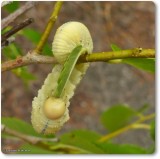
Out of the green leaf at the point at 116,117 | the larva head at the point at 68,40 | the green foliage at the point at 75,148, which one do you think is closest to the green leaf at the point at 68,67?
the larva head at the point at 68,40

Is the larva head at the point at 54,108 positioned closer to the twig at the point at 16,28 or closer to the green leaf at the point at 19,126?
the twig at the point at 16,28

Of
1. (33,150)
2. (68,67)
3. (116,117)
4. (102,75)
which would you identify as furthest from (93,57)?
(102,75)

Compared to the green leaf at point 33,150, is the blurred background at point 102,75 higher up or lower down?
higher up

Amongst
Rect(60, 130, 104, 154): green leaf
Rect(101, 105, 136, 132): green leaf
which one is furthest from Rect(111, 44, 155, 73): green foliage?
Rect(101, 105, 136, 132): green leaf

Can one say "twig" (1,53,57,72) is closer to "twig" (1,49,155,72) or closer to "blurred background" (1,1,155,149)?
"twig" (1,49,155,72)

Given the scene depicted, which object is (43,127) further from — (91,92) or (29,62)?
(91,92)

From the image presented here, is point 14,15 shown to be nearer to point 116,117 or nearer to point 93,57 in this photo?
point 93,57
